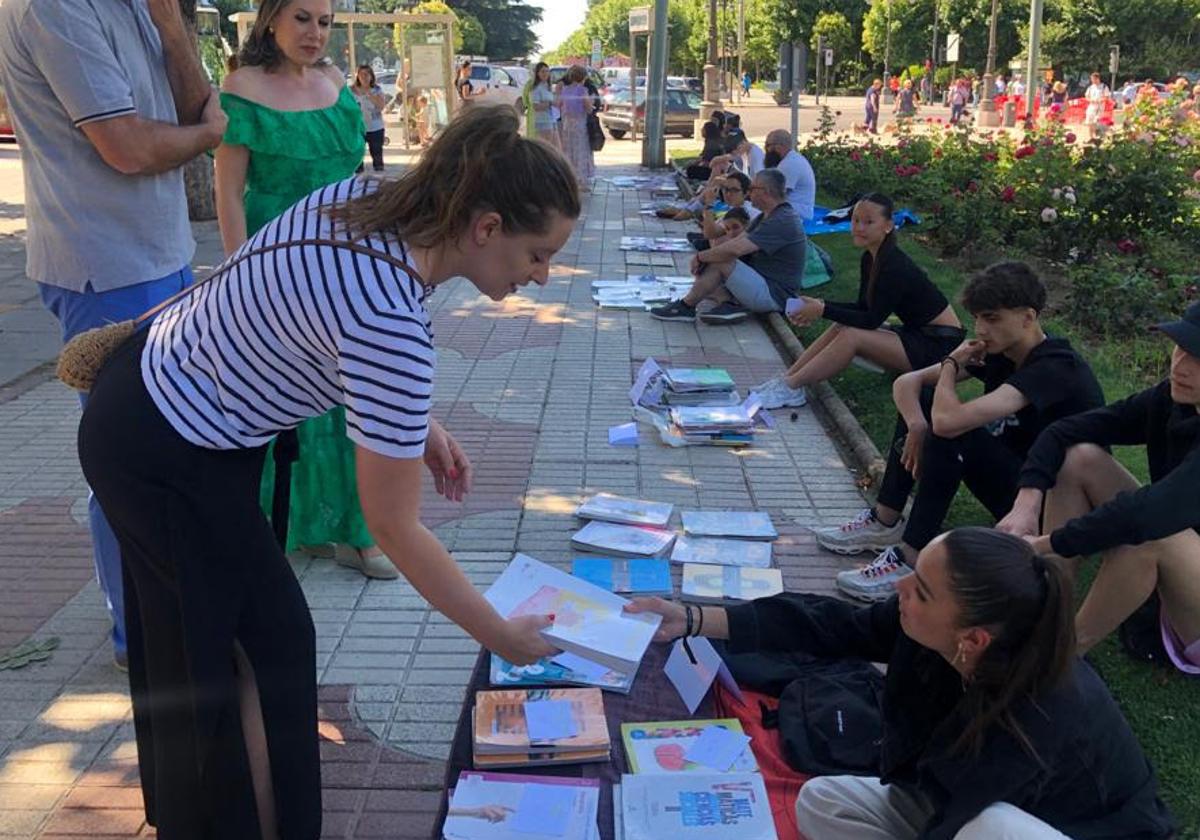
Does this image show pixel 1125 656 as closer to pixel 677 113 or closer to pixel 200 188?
pixel 200 188

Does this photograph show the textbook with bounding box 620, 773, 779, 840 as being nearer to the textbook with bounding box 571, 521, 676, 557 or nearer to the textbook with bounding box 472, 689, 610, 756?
the textbook with bounding box 472, 689, 610, 756

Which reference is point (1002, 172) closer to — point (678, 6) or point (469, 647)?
point (469, 647)

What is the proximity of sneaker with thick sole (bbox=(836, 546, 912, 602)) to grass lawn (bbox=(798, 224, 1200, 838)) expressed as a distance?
0.60 metres

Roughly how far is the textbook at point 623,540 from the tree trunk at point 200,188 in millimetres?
9037

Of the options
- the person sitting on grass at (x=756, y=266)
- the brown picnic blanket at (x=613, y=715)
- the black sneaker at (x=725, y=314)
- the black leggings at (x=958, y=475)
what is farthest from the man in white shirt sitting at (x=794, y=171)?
the brown picnic blanket at (x=613, y=715)

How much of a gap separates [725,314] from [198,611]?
656cm

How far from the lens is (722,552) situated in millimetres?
4363


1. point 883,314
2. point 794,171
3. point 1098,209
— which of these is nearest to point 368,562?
point 883,314

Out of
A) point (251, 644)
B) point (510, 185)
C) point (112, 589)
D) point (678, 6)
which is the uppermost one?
point (678, 6)

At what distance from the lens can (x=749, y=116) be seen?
129ft

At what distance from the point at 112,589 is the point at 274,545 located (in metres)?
1.37

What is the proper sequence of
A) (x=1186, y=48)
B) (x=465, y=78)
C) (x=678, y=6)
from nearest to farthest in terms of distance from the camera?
1. (x=465, y=78)
2. (x=1186, y=48)
3. (x=678, y=6)

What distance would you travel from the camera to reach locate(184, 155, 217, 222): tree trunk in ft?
39.2

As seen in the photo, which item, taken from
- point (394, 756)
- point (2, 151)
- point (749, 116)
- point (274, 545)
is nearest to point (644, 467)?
point (394, 756)
